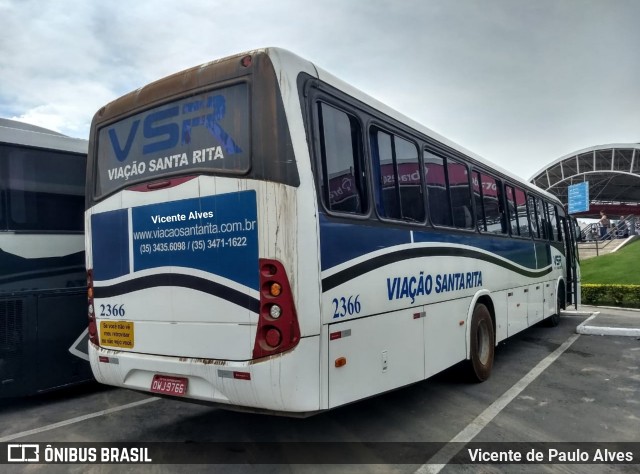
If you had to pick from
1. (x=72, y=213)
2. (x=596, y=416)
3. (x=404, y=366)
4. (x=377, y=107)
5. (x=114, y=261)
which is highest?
(x=377, y=107)

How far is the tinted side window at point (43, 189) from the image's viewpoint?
19.4 ft

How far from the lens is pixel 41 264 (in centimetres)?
600

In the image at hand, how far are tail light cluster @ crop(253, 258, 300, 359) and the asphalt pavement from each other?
9.12m

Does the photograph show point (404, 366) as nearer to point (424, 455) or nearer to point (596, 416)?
point (424, 455)

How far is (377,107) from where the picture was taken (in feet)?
15.9

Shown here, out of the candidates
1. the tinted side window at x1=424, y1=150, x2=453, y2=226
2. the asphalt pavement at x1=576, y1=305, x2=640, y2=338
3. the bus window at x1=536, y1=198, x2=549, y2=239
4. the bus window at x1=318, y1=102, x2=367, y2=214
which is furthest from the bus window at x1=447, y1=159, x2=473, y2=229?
the asphalt pavement at x1=576, y1=305, x2=640, y2=338

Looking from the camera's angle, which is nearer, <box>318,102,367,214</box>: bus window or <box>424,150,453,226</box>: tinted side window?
<box>318,102,367,214</box>: bus window

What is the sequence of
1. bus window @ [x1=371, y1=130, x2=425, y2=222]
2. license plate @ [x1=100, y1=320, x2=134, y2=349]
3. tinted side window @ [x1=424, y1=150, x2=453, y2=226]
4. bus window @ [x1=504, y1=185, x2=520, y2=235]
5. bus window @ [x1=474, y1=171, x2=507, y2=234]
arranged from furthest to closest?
1. bus window @ [x1=504, y1=185, x2=520, y2=235]
2. bus window @ [x1=474, y1=171, x2=507, y2=234]
3. tinted side window @ [x1=424, y1=150, x2=453, y2=226]
4. bus window @ [x1=371, y1=130, x2=425, y2=222]
5. license plate @ [x1=100, y1=320, x2=134, y2=349]

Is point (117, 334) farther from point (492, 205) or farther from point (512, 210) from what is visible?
point (512, 210)

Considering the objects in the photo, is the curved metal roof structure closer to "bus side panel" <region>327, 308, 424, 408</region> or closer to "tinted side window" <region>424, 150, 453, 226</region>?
"tinted side window" <region>424, 150, 453, 226</region>

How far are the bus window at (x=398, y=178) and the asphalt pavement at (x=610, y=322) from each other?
7.21 meters

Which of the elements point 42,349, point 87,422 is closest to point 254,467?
point 87,422

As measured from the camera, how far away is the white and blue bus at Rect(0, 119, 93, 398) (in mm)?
5715

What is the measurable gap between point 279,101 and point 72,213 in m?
4.06
